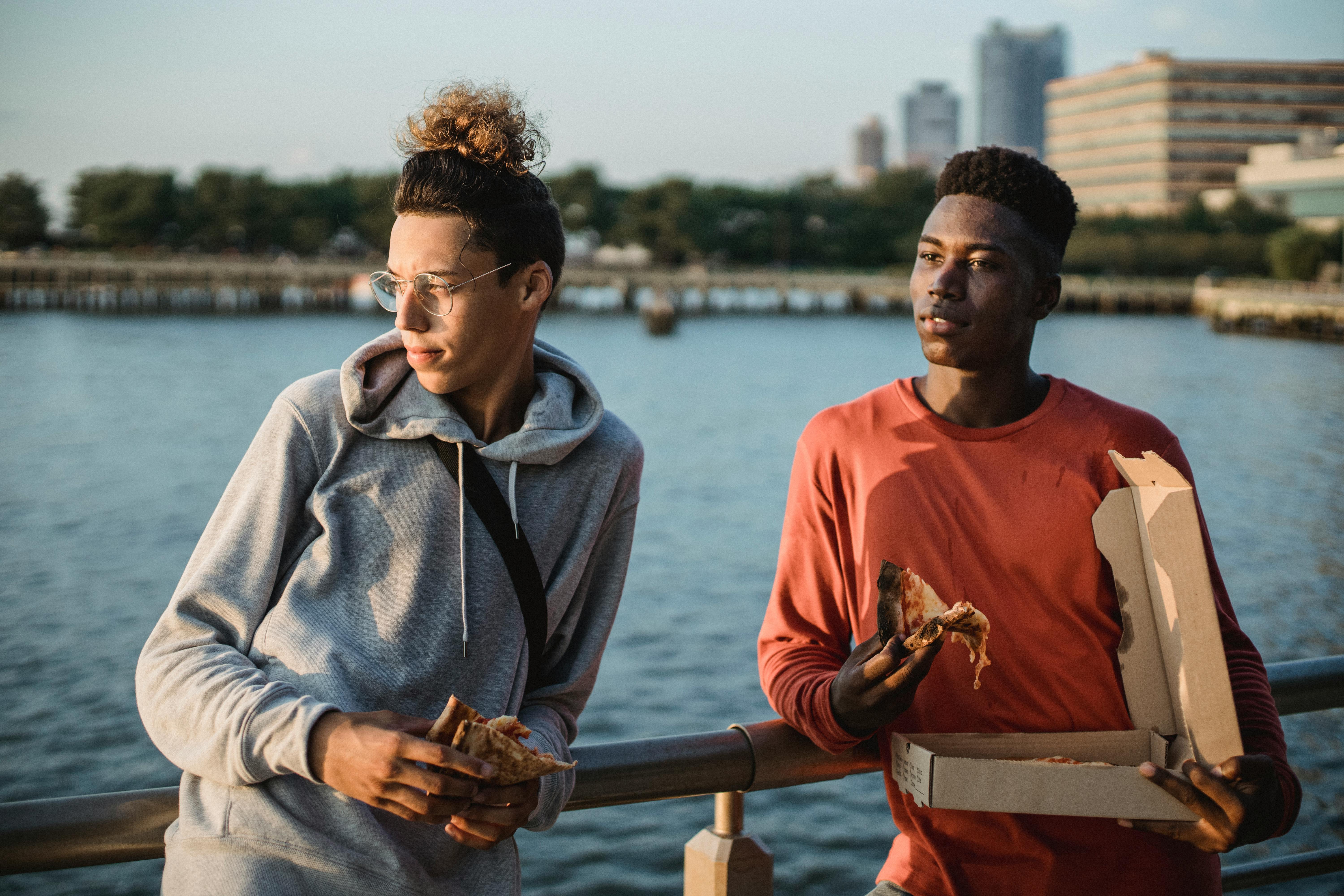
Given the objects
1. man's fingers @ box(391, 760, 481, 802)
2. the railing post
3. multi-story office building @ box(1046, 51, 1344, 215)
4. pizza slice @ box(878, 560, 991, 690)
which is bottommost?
the railing post

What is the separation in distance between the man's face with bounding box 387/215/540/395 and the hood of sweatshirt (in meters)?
0.03

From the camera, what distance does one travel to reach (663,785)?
2.14m

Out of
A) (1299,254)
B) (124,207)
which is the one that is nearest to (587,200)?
(124,207)

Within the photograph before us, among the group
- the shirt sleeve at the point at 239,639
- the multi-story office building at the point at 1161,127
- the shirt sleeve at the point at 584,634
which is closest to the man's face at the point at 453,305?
the shirt sleeve at the point at 239,639

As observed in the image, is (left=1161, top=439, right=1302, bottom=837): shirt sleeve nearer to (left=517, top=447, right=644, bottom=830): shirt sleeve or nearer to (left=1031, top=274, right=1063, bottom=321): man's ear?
(left=1031, top=274, right=1063, bottom=321): man's ear

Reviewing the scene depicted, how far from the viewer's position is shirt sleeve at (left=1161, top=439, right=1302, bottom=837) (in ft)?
6.93

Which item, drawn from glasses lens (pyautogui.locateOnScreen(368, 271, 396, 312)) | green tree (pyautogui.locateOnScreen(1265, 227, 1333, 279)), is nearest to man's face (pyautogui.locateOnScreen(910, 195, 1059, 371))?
glasses lens (pyautogui.locateOnScreen(368, 271, 396, 312))

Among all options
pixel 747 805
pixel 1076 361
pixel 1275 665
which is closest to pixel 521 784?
pixel 1275 665

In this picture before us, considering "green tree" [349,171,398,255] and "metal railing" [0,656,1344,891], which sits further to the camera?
"green tree" [349,171,398,255]

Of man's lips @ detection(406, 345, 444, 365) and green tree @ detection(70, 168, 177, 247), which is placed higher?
green tree @ detection(70, 168, 177, 247)

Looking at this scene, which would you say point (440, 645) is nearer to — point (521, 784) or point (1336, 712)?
point (521, 784)

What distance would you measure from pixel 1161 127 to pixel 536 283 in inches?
4543

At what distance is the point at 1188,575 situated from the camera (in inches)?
80.5

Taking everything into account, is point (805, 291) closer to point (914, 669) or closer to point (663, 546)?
point (663, 546)
